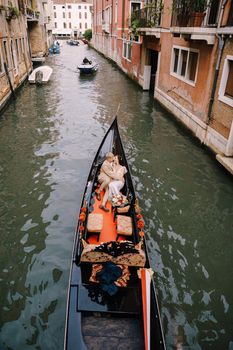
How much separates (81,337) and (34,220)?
2.94 meters

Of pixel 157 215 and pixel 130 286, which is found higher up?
pixel 130 286

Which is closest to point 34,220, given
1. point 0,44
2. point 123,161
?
point 123,161

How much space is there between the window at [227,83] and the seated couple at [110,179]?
3.58 m

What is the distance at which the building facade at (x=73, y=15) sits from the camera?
215 ft

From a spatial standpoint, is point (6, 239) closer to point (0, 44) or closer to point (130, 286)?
point (130, 286)

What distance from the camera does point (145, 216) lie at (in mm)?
5613

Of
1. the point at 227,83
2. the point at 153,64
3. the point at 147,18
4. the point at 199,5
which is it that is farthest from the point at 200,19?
the point at 153,64

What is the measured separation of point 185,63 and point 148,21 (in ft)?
14.5

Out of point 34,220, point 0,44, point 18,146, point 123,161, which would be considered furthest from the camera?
point 0,44

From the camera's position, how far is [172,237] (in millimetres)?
5102

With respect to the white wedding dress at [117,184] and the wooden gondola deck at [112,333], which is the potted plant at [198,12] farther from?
the wooden gondola deck at [112,333]

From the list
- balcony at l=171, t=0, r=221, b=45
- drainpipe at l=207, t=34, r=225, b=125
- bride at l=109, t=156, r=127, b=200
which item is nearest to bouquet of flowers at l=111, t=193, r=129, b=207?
bride at l=109, t=156, r=127, b=200

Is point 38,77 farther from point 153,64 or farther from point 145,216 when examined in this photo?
point 145,216

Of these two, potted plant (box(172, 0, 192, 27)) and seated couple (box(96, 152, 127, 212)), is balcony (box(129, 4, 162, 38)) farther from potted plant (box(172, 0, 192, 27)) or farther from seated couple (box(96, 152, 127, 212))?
seated couple (box(96, 152, 127, 212))
